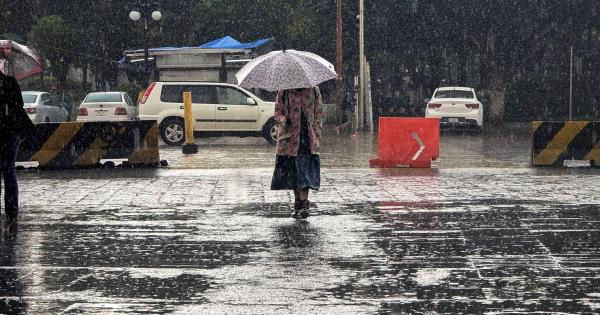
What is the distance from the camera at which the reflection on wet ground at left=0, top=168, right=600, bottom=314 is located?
7.72 m

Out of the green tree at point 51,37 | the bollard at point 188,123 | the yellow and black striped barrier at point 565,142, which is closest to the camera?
the yellow and black striped barrier at point 565,142

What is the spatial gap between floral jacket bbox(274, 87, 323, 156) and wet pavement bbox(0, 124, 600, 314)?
0.77m

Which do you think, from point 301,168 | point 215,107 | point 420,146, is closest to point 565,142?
point 420,146

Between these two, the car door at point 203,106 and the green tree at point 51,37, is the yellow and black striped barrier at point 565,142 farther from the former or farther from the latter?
the green tree at point 51,37

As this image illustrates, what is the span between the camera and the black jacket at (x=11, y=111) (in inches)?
491

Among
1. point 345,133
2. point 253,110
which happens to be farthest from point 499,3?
point 253,110

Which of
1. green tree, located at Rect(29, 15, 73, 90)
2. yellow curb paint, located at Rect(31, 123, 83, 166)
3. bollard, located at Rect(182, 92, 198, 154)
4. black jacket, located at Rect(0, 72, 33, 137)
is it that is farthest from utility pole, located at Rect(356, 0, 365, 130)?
black jacket, located at Rect(0, 72, 33, 137)

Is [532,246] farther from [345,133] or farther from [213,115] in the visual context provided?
[345,133]

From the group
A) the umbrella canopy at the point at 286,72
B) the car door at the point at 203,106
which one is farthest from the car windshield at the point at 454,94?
the umbrella canopy at the point at 286,72

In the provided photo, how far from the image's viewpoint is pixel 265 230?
37.8 feet

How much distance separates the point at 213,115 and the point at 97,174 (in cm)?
1120

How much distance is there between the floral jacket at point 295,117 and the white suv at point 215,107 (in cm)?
1698

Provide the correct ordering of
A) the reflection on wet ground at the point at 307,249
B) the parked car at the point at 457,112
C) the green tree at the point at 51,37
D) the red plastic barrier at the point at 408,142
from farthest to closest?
1. the green tree at the point at 51,37
2. the parked car at the point at 457,112
3. the red plastic barrier at the point at 408,142
4. the reflection on wet ground at the point at 307,249

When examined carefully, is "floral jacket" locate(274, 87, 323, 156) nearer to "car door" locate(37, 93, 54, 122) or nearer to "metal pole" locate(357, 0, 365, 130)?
"car door" locate(37, 93, 54, 122)
